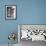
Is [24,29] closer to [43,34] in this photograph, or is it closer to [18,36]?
[18,36]

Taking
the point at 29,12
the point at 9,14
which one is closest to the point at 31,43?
the point at 29,12

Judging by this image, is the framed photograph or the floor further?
the framed photograph

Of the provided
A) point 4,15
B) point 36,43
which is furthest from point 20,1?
point 36,43

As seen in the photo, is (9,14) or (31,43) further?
(9,14)

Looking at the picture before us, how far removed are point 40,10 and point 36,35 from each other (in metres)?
0.92

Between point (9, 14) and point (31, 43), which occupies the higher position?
point (9, 14)

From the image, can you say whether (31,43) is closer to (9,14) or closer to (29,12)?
(29,12)

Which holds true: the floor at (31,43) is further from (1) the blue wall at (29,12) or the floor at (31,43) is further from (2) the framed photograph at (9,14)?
(2) the framed photograph at (9,14)

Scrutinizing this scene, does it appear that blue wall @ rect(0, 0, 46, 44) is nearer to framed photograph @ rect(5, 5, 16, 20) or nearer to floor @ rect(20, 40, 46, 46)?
framed photograph @ rect(5, 5, 16, 20)

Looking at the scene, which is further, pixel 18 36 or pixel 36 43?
pixel 18 36

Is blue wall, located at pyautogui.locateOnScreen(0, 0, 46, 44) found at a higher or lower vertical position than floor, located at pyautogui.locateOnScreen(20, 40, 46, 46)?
higher

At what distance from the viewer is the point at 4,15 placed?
187 inches

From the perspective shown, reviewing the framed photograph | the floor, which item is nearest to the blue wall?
the framed photograph

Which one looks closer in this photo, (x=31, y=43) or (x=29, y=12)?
(x=31, y=43)
